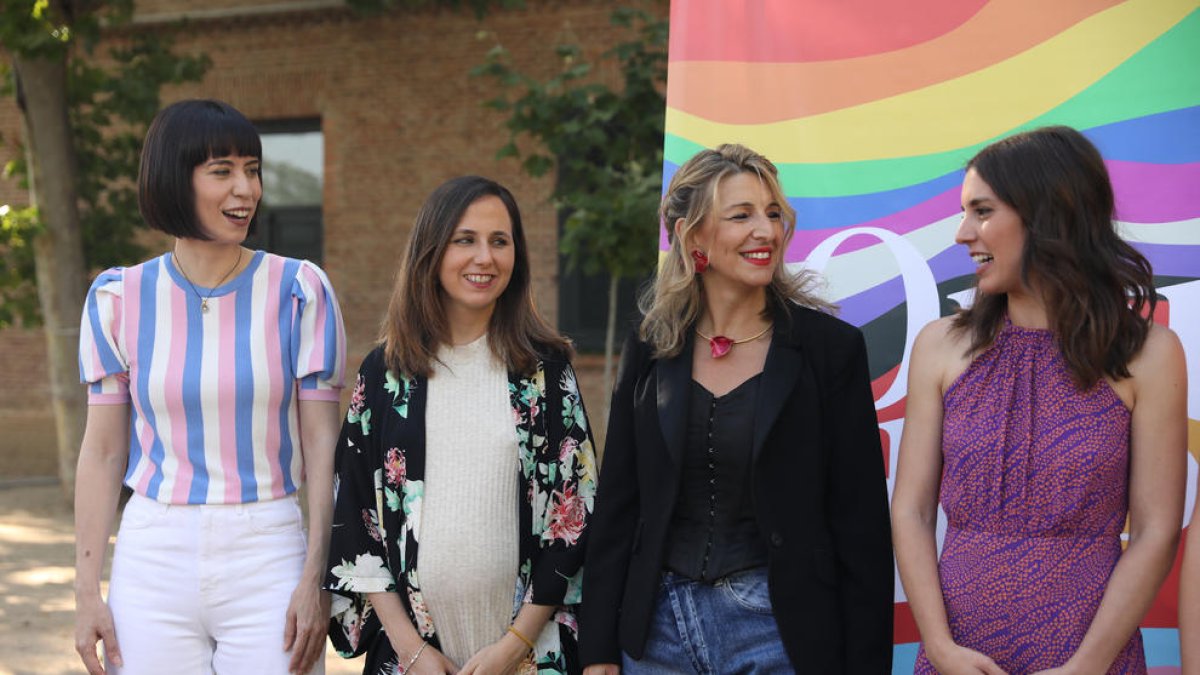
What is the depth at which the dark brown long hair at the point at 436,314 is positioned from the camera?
2.70 metres

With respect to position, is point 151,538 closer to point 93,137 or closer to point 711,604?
point 711,604

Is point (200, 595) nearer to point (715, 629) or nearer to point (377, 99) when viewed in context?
point (715, 629)

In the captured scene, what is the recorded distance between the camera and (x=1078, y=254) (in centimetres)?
220

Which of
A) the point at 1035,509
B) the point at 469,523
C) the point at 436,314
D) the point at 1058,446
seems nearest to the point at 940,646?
the point at 1035,509

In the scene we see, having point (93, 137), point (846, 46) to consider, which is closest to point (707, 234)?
point (846, 46)

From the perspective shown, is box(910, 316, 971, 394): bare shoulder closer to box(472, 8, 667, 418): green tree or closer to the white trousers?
the white trousers

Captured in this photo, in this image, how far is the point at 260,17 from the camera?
12.0m

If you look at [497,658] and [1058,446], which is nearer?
[1058,446]

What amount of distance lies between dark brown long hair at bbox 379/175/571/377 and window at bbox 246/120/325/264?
9.71 meters

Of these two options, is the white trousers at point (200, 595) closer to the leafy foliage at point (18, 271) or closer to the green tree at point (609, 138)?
the green tree at point (609, 138)

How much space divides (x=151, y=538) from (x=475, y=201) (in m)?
1.10

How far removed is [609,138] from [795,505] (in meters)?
5.75

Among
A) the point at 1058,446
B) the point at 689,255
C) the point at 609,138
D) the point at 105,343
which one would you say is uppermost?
the point at 609,138

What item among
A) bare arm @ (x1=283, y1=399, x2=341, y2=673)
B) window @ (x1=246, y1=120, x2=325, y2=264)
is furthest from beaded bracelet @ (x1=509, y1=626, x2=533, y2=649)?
window @ (x1=246, y1=120, x2=325, y2=264)
